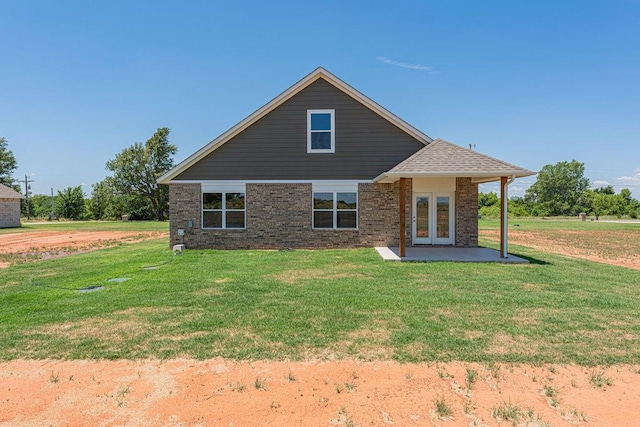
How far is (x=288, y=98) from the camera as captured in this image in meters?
14.4

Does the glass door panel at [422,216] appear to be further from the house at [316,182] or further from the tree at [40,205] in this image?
the tree at [40,205]

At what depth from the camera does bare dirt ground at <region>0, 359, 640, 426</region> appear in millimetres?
3152

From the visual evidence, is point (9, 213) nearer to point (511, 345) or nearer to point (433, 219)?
point (433, 219)

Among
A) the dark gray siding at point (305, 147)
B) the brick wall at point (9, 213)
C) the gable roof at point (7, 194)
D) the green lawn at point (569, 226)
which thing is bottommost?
the green lawn at point (569, 226)

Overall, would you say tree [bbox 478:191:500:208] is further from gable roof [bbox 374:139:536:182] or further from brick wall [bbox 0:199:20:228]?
brick wall [bbox 0:199:20:228]

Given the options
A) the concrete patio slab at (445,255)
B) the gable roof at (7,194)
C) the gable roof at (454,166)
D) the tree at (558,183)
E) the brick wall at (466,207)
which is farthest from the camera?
the tree at (558,183)

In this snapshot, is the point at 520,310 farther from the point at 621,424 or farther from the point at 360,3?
the point at 360,3

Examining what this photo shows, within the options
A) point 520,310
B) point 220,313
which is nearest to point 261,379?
point 220,313

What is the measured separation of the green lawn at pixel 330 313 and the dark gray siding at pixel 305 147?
519 cm

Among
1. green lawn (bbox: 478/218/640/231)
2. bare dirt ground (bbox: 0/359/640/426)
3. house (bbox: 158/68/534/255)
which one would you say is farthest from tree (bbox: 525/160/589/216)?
bare dirt ground (bbox: 0/359/640/426)

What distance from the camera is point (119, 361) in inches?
169

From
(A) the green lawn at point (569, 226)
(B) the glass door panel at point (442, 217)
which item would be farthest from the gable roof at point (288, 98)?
(A) the green lawn at point (569, 226)

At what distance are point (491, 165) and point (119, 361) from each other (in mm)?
11058

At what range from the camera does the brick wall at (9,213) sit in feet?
109
